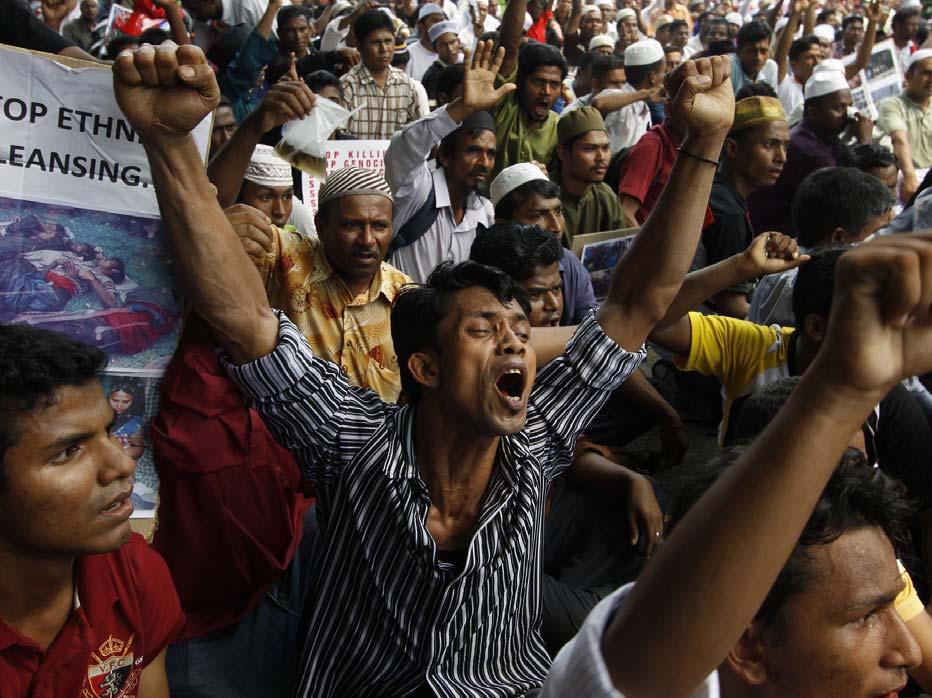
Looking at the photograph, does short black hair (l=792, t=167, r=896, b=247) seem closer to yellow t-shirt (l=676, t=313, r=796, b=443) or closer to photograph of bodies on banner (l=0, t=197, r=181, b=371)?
yellow t-shirt (l=676, t=313, r=796, b=443)

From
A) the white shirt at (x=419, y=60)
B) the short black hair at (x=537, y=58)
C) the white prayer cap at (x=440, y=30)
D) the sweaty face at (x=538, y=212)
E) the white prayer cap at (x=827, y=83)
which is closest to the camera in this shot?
the sweaty face at (x=538, y=212)

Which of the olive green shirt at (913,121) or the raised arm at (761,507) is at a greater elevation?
the raised arm at (761,507)

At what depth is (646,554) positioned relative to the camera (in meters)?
2.99

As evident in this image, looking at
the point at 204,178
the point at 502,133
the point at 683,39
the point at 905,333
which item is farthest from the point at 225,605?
the point at 683,39

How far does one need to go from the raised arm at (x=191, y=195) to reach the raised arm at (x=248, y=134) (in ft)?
2.17

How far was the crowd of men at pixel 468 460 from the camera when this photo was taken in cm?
102

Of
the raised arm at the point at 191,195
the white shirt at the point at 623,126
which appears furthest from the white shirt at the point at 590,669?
the white shirt at the point at 623,126

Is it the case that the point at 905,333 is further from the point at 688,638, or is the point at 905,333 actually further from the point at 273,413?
the point at 273,413

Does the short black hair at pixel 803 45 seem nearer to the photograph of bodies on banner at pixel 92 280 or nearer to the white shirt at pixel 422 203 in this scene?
the white shirt at pixel 422 203

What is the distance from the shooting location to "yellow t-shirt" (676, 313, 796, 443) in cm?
320

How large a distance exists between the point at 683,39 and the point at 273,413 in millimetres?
10585

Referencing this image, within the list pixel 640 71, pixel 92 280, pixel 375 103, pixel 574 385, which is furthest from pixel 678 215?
pixel 640 71

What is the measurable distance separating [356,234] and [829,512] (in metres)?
2.16

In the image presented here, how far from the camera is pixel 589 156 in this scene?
5258mm
